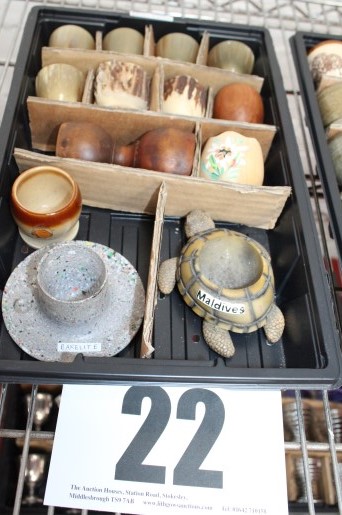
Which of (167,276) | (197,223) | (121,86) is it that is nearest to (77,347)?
(167,276)

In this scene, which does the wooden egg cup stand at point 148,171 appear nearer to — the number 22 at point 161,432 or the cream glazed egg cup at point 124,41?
the cream glazed egg cup at point 124,41

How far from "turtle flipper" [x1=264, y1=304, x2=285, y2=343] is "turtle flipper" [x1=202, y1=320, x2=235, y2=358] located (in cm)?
6

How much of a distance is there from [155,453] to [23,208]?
389 mm

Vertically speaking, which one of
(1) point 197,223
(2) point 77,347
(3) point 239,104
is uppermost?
(3) point 239,104

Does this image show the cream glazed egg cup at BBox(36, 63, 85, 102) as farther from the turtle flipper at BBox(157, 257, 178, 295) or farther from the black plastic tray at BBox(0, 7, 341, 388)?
the turtle flipper at BBox(157, 257, 178, 295)

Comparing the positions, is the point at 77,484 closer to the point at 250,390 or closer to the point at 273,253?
the point at 250,390

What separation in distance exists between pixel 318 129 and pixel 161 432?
0.61 meters

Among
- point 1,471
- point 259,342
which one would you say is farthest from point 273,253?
point 1,471

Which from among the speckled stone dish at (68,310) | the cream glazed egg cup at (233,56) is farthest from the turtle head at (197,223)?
the cream glazed egg cup at (233,56)

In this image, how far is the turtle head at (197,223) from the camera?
77cm

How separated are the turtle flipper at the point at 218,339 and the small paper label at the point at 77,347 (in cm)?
16

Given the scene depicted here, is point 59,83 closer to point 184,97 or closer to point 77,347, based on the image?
point 184,97

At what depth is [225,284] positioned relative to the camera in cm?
71

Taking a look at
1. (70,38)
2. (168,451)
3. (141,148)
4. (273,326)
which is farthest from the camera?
(70,38)
